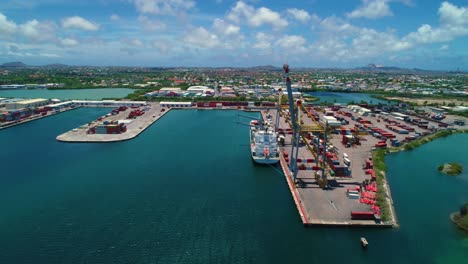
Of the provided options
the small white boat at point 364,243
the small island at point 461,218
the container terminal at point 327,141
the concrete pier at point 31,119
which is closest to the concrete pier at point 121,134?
the container terminal at point 327,141

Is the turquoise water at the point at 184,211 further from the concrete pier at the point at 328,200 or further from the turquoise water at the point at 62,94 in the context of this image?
the turquoise water at the point at 62,94

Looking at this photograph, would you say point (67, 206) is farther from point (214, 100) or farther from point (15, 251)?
point (214, 100)

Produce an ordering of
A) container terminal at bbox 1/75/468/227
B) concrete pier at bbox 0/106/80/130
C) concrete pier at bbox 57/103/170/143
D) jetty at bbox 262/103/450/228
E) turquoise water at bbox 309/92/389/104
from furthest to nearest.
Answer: turquoise water at bbox 309/92/389/104
concrete pier at bbox 0/106/80/130
concrete pier at bbox 57/103/170/143
container terminal at bbox 1/75/468/227
jetty at bbox 262/103/450/228

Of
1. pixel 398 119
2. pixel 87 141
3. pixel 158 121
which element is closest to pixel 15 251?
pixel 87 141

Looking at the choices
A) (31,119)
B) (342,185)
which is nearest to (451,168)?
(342,185)

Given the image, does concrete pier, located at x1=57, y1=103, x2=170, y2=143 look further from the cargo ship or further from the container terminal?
the cargo ship

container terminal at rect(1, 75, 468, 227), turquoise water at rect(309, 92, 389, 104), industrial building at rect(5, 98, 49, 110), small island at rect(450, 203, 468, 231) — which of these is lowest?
small island at rect(450, 203, 468, 231)

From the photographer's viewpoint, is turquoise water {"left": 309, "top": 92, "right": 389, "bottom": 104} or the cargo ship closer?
the cargo ship

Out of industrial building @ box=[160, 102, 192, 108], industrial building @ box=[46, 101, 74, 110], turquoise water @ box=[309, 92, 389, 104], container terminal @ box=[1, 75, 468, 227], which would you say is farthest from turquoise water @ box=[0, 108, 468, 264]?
turquoise water @ box=[309, 92, 389, 104]

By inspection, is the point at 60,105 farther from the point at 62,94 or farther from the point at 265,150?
the point at 265,150
